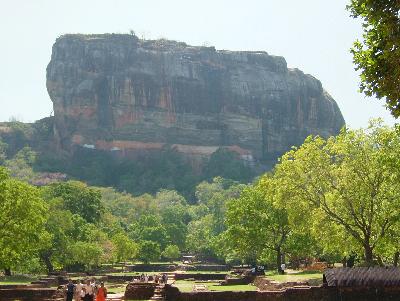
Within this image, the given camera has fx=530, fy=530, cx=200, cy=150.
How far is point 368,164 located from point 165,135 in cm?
11931

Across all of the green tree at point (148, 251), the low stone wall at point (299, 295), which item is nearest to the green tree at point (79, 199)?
the green tree at point (148, 251)

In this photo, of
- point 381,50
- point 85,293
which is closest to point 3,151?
point 85,293

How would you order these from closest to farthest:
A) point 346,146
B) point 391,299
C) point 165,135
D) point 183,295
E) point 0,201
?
point 391,299
point 183,295
point 346,146
point 0,201
point 165,135

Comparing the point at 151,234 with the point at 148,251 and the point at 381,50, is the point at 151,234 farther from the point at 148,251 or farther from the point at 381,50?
the point at 381,50

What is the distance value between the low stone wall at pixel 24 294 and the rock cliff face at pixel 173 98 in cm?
11451

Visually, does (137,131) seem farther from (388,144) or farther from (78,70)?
(388,144)

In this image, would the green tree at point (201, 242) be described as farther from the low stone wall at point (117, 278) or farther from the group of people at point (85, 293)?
the group of people at point (85, 293)

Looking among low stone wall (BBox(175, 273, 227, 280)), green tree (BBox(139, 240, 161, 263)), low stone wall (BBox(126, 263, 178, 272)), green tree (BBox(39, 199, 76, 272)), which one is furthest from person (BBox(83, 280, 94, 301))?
green tree (BBox(139, 240, 161, 263))

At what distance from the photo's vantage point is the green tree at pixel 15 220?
28250 mm

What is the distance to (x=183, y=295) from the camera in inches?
993

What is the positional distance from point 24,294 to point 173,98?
4705 inches

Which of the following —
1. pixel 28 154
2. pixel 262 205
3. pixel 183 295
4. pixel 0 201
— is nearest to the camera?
pixel 183 295

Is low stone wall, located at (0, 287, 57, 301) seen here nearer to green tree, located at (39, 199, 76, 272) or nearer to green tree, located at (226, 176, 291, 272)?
green tree, located at (39, 199, 76, 272)

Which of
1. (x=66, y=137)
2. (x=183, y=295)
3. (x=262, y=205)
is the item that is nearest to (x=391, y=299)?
(x=183, y=295)
